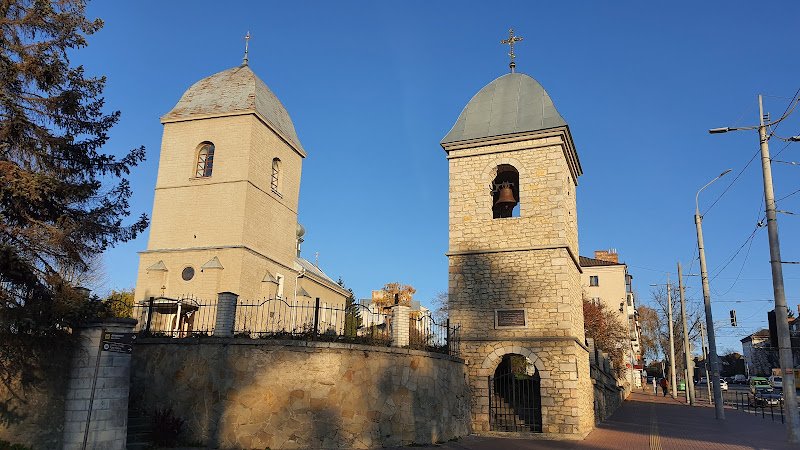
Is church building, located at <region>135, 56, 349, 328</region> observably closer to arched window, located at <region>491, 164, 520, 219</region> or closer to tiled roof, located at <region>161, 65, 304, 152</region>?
tiled roof, located at <region>161, 65, 304, 152</region>

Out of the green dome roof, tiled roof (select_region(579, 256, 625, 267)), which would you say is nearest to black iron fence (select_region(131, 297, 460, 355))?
the green dome roof

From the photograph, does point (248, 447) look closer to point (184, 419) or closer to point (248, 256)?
point (184, 419)

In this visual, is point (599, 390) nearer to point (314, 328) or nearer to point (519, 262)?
point (519, 262)

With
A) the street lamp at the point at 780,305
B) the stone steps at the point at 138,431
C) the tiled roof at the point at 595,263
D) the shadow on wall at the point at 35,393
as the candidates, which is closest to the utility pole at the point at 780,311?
the street lamp at the point at 780,305

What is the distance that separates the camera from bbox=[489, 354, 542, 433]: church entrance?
704 inches

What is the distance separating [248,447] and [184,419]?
1589 millimetres

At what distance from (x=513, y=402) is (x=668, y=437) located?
4.60m

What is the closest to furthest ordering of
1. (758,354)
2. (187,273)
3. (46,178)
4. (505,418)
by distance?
(46,178) < (505,418) < (187,273) < (758,354)

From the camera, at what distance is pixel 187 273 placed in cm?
2267

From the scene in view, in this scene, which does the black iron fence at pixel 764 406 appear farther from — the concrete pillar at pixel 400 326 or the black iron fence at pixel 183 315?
the black iron fence at pixel 183 315

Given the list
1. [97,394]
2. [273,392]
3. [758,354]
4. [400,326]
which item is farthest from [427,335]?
[758,354]

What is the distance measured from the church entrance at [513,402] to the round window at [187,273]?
12192 millimetres

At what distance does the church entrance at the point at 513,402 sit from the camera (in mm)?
17891

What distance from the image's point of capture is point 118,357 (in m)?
11.8
